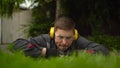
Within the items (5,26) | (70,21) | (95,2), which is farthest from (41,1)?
(70,21)

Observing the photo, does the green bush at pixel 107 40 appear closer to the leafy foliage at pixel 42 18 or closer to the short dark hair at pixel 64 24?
the leafy foliage at pixel 42 18

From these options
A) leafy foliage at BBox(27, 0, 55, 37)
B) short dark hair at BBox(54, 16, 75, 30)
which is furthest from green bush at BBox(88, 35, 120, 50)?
short dark hair at BBox(54, 16, 75, 30)

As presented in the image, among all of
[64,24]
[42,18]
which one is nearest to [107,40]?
[42,18]

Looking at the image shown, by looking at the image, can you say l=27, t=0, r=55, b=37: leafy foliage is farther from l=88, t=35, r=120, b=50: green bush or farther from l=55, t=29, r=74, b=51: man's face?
l=55, t=29, r=74, b=51: man's face

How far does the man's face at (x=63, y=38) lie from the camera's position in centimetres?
317

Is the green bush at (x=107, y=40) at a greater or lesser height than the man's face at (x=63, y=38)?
lesser

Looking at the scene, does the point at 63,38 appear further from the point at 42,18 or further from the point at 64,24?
the point at 42,18

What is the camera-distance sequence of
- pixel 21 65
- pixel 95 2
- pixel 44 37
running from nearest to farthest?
pixel 21 65
pixel 44 37
pixel 95 2

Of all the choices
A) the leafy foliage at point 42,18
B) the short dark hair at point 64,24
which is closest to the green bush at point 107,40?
the leafy foliage at point 42,18

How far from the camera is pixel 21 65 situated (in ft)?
2.36

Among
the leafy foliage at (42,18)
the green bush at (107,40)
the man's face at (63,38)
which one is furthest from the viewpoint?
the leafy foliage at (42,18)

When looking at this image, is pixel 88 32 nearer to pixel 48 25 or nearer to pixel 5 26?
pixel 48 25

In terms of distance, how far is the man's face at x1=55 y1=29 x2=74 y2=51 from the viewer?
3172 mm

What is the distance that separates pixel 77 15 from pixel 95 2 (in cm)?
151
